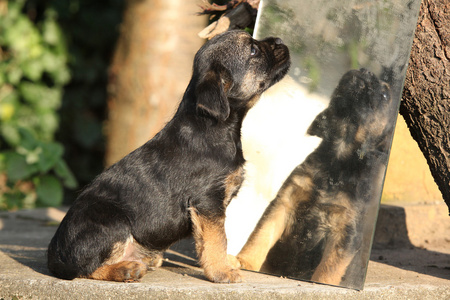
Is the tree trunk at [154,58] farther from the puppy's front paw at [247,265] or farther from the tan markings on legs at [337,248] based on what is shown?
the tan markings on legs at [337,248]

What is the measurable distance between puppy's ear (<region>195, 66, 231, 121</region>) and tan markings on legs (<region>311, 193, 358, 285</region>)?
3.93ft

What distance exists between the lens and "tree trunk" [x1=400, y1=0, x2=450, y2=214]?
4.82m

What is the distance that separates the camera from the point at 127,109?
1017 cm

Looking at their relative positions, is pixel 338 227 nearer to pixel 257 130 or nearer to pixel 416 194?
pixel 257 130

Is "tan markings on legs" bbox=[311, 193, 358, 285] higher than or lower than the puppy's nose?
lower

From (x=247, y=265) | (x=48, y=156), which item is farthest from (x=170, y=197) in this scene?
(x=48, y=156)

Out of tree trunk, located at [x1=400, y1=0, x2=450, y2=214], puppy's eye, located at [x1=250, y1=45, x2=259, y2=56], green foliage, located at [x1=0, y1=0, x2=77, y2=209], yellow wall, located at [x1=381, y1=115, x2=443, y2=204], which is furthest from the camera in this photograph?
green foliage, located at [x1=0, y1=0, x2=77, y2=209]

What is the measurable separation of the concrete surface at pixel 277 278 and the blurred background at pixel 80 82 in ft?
11.0

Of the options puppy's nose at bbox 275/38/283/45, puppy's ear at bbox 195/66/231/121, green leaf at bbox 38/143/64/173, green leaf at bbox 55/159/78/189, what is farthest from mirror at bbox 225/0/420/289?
green leaf at bbox 38/143/64/173

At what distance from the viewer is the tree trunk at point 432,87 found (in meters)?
4.82

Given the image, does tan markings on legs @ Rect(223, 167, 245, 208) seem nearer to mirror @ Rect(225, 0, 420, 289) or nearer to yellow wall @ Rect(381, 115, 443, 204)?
mirror @ Rect(225, 0, 420, 289)

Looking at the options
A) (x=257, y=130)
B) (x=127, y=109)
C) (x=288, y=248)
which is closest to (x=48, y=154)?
(x=127, y=109)

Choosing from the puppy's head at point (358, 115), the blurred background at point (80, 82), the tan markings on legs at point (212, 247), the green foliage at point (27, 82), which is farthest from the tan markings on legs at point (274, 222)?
the green foliage at point (27, 82)

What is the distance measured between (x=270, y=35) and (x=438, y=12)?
59.0 inches
